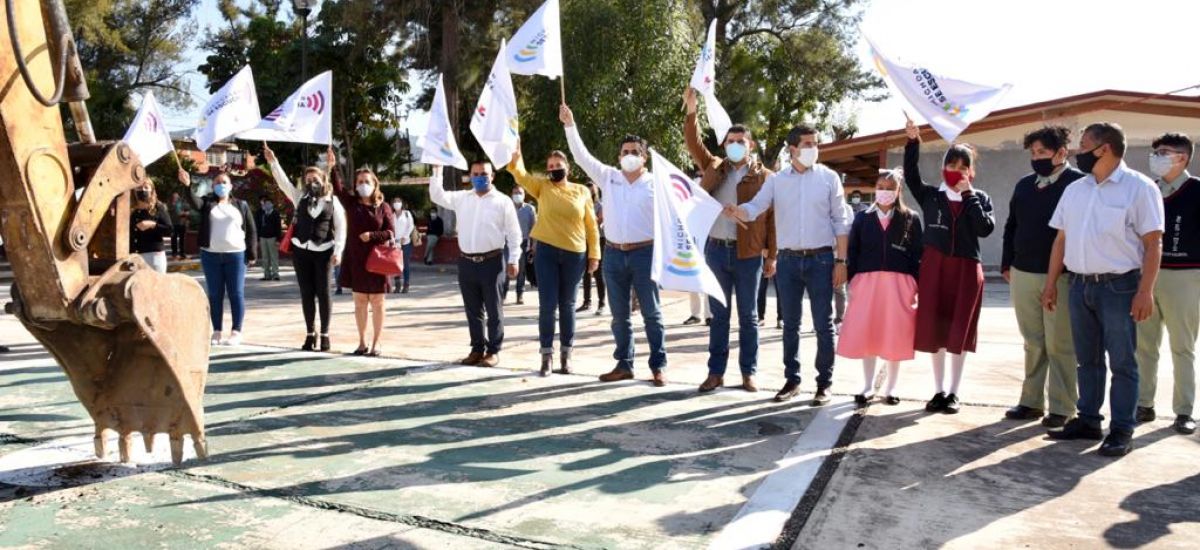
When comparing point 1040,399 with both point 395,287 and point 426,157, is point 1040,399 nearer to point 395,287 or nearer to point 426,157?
point 426,157

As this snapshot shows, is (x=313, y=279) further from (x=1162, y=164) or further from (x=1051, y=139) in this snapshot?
(x=1162, y=164)

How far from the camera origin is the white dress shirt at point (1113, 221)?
5.07 m

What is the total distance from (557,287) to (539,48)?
6.55 feet

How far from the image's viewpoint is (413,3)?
22.8 m

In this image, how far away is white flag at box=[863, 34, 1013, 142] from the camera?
19.4ft

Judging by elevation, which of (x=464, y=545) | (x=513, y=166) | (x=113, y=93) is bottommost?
(x=464, y=545)

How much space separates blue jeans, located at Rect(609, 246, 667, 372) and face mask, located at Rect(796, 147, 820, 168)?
4.41 ft

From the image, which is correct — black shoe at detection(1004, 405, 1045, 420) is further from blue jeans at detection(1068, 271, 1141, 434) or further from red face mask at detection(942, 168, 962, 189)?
red face mask at detection(942, 168, 962, 189)

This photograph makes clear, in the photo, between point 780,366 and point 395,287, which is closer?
point 780,366

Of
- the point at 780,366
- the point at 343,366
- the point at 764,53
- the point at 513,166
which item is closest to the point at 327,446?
the point at 343,366

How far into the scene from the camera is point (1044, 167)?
5.89 metres

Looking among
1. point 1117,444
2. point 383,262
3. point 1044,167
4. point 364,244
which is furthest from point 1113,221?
point 364,244

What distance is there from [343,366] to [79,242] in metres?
4.30

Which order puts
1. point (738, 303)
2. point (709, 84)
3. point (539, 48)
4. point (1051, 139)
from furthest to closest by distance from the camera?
point (539, 48) < point (709, 84) < point (738, 303) < point (1051, 139)
